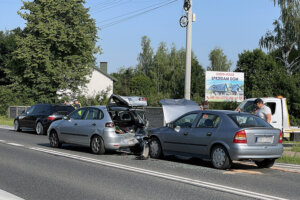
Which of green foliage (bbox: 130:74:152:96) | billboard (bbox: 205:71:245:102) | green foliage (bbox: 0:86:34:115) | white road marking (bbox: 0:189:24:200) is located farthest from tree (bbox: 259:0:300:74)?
white road marking (bbox: 0:189:24:200)

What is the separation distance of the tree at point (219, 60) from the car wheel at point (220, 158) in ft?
249

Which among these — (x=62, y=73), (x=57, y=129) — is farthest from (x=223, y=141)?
(x=62, y=73)

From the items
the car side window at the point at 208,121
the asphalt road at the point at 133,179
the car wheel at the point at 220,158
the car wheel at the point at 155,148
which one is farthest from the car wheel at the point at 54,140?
the car wheel at the point at 220,158

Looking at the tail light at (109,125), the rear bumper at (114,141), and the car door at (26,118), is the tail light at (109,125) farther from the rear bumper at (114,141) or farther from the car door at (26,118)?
the car door at (26,118)

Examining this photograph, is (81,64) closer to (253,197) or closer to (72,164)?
(72,164)

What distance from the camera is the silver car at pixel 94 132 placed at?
40.6 feet

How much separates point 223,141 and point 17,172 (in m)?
4.63

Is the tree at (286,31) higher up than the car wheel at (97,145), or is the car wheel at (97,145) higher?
the tree at (286,31)

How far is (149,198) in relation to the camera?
6.75 m

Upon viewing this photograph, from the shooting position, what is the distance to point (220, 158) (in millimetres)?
10062

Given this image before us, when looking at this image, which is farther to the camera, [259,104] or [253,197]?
[259,104]

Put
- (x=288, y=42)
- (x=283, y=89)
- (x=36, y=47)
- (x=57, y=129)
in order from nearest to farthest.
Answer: (x=57, y=129)
(x=283, y=89)
(x=36, y=47)
(x=288, y=42)

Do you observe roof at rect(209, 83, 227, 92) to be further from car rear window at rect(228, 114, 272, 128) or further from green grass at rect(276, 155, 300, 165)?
car rear window at rect(228, 114, 272, 128)

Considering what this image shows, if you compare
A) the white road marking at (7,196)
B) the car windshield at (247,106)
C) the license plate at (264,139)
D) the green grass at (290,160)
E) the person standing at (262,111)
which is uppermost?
the car windshield at (247,106)
